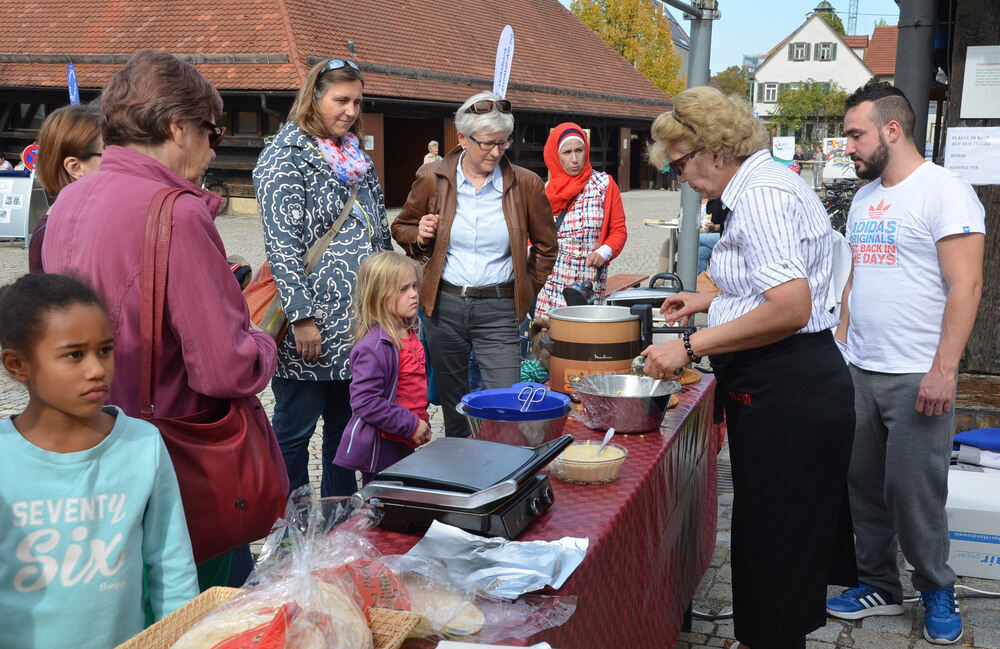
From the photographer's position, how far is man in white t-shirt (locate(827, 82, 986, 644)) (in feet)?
10.9

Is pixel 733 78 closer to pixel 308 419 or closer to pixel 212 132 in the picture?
pixel 308 419

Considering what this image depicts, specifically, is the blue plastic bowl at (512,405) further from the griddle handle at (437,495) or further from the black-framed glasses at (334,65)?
the black-framed glasses at (334,65)

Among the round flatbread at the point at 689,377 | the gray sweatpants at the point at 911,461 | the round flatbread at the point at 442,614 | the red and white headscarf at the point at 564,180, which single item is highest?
the red and white headscarf at the point at 564,180

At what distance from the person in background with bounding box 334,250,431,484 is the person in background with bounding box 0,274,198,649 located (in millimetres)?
1311

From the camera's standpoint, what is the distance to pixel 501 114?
4.08m

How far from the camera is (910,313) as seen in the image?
11.3 ft

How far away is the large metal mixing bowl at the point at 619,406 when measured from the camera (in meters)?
2.84

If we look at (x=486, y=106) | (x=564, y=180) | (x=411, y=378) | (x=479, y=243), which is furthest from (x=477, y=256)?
(x=564, y=180)

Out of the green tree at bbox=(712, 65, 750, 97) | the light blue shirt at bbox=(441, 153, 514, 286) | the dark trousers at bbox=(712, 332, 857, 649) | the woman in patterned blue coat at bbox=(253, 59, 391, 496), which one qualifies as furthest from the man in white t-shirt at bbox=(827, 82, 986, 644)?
the green tree at bbox=(712, 65, 750, 97)

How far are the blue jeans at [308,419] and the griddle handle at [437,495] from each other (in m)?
1.62

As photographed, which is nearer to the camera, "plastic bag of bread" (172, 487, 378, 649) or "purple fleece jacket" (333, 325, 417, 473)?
"plastic bag of bread" (172, 487, 378, 649)

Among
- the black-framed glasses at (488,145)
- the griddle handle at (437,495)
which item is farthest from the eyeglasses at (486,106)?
the griddle handle at (437,495)

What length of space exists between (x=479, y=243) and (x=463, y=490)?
2304 mm

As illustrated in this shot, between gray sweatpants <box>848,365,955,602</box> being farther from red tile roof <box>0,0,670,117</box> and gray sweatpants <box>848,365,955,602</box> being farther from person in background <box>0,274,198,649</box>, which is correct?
red tile roof <box>0,0,670,117</box>
